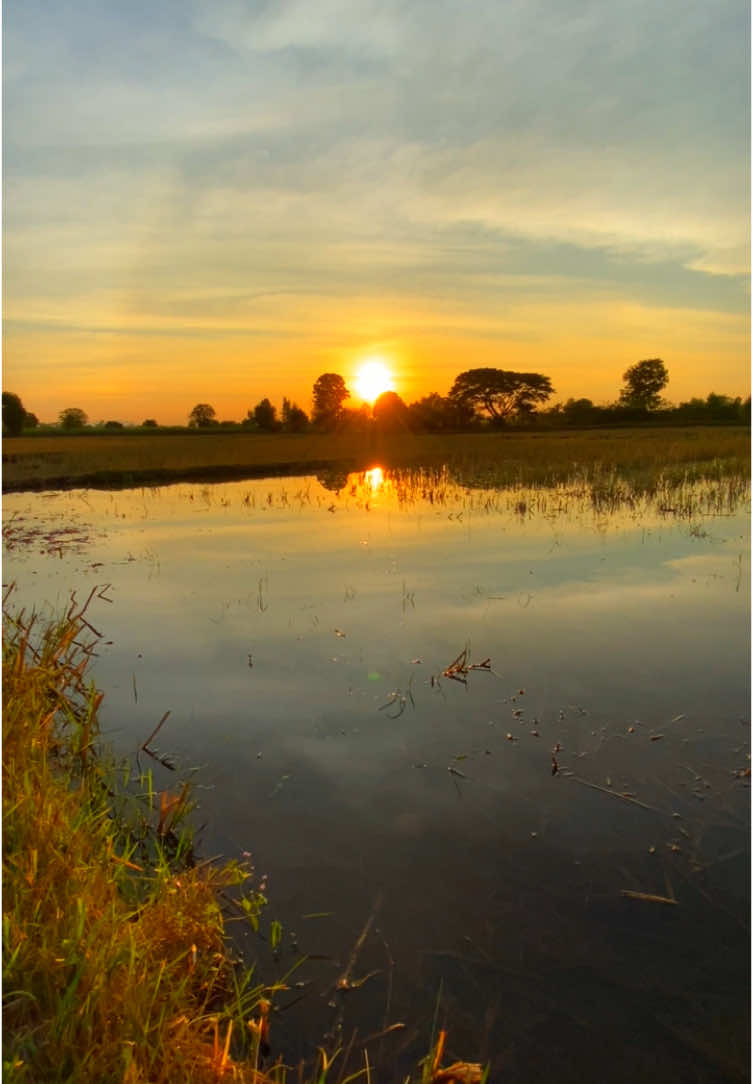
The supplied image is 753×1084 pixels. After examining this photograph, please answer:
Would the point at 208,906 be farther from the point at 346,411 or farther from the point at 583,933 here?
the point at 346,411

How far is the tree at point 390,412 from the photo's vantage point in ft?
220

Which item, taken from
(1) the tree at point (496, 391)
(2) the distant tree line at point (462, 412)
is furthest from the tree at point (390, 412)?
(1) the tree at point (496, 391)

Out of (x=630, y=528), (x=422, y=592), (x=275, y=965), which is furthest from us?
(x=630, y=528)

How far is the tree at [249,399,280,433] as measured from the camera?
75.1 metres

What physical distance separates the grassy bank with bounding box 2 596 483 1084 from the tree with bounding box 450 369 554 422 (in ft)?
322

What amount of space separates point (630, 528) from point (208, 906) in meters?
13.9

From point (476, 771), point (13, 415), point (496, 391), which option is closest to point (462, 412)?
point (496, 391)

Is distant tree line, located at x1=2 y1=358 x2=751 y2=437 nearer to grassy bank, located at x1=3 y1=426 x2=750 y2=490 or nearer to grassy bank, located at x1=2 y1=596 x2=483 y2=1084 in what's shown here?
grassy bank, located at x1=3 y1=426 x2=750 y2=490

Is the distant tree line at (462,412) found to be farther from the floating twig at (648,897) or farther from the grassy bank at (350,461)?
the floating twig at (648,897)

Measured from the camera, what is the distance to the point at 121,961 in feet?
11.2

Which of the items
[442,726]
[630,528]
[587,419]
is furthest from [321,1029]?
[587,419]

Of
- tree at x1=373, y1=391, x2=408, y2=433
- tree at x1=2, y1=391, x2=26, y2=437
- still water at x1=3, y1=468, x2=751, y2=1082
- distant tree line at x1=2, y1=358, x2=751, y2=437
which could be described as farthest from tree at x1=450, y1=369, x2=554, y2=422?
still water at x1=3, y1=468, x2=751, y2=1082

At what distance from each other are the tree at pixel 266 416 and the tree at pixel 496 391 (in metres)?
32.8

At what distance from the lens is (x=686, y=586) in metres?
11.5
